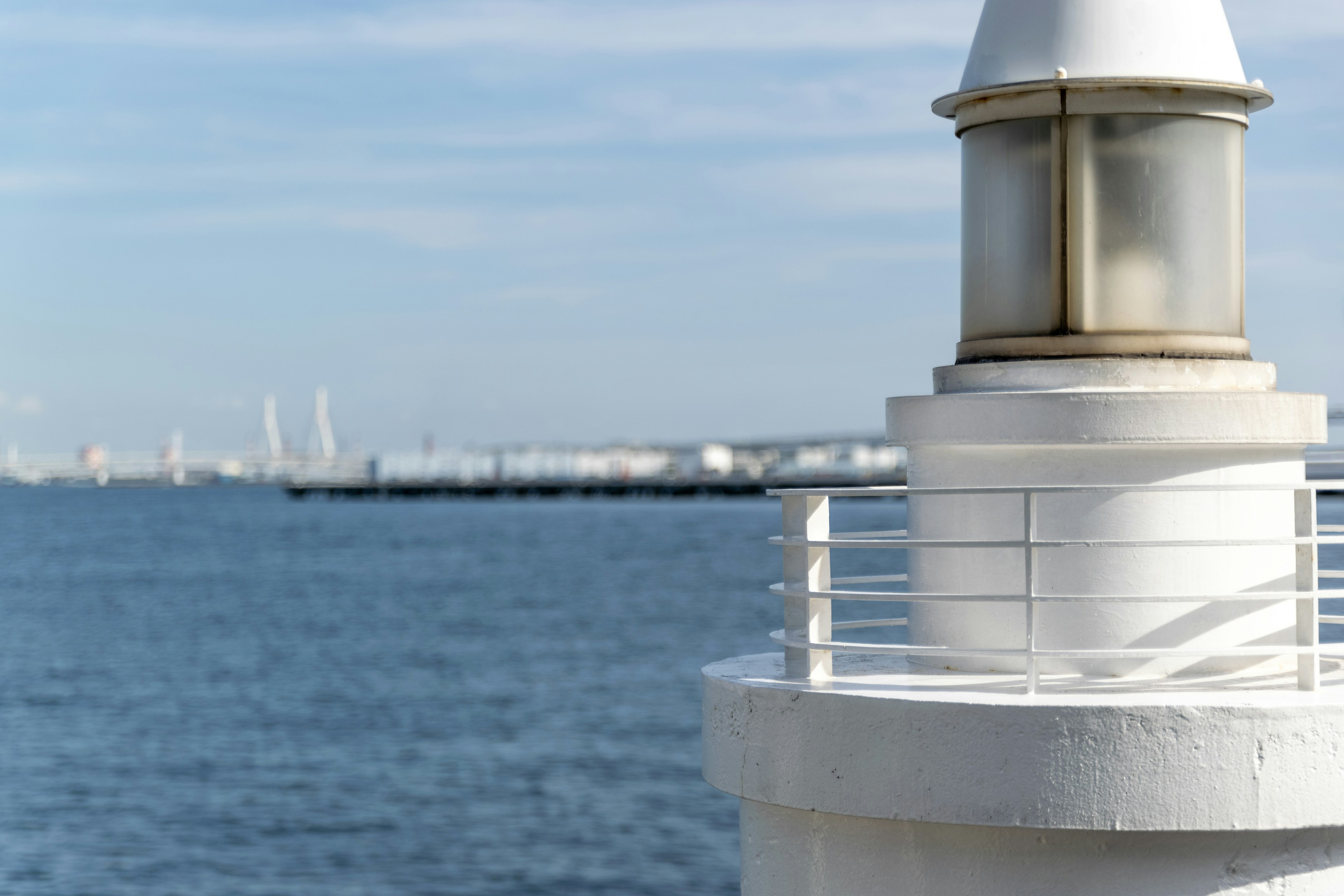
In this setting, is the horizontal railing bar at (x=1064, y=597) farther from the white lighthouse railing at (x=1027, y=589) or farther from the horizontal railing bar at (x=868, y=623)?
the horizontal railing bar at (x=868, y=623)

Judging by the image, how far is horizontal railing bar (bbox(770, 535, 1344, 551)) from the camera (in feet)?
14.8

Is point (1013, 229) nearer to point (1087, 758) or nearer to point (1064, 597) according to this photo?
point (1064, 597)

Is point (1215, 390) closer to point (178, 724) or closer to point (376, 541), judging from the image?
point (178, 724)

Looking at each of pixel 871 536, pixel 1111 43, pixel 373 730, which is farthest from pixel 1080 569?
pixel 373 730

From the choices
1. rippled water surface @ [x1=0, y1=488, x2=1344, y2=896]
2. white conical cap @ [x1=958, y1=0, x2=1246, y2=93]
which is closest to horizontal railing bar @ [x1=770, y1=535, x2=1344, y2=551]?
white conical cap @ [x1=958, y1=0, x2=1246, y2=93]

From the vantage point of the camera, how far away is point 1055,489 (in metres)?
4.57

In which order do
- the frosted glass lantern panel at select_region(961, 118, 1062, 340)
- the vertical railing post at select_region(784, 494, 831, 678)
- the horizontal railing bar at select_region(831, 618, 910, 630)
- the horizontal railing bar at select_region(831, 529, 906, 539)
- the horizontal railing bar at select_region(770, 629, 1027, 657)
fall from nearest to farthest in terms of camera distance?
the horizontal railing bar at select_region(770, 629, 1027, 657) < the vertical railing post at select_region(784, 494, 831, 678) < the horizontal railing bar at select_region(831, 529, 906, 539) < the frosted glass lantern panel at select_region(961, 118, 1062, 340) < the horizontal railing bar at select_region(831, 618, 910, 630)

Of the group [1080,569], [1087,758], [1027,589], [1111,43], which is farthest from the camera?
[1111,43]

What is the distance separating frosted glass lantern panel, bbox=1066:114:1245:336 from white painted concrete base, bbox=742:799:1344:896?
Result: 1802 mm

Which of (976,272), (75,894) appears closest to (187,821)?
(75,894)

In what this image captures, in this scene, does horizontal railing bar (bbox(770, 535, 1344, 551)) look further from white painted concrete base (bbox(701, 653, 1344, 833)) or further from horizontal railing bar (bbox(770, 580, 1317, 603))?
white painted concrete base (bbox(701, 653, 1344, 833))

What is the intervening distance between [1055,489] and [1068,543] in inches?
7.0

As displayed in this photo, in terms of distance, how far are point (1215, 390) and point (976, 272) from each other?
99cm

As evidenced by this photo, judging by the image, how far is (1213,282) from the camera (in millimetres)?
5406
